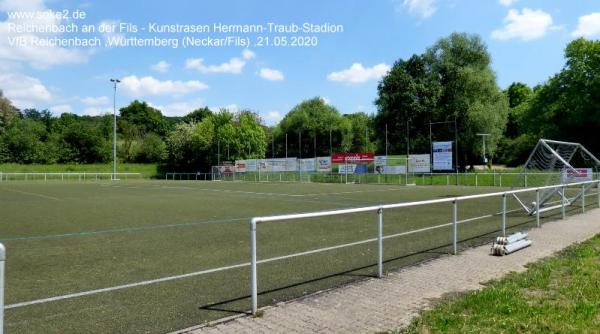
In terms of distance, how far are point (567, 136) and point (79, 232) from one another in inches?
2043

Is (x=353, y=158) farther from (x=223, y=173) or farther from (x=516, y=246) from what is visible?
(x=516, y=246)

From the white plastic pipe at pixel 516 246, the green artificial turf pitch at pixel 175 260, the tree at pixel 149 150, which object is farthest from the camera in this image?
the tree at pixel 149 150

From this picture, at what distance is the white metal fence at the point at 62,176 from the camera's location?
60000 mm

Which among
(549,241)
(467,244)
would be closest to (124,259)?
(467,244)

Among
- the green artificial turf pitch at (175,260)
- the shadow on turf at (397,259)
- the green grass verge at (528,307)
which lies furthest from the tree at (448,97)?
the green grass verge at (528,307)

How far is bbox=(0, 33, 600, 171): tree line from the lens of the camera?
A: 50.8 m

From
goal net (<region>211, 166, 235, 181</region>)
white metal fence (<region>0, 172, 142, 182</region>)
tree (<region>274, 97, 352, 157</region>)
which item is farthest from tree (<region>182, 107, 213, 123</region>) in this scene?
goal net (<region>211, 166, 235, 181</region>)

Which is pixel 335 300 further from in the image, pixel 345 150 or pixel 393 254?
pixel 345 150

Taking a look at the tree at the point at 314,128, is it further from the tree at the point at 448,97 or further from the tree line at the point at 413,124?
the tree at the point at 448,97

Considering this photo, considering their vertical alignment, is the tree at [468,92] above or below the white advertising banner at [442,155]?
above

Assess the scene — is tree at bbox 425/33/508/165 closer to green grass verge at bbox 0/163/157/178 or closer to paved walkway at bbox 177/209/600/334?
green grass verge at bbox 0/163/157/178

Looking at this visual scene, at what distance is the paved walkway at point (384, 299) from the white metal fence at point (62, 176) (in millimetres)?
61299

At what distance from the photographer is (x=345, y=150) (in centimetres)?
8081

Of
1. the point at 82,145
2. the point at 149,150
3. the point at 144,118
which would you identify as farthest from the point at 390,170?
the point at 144,118
